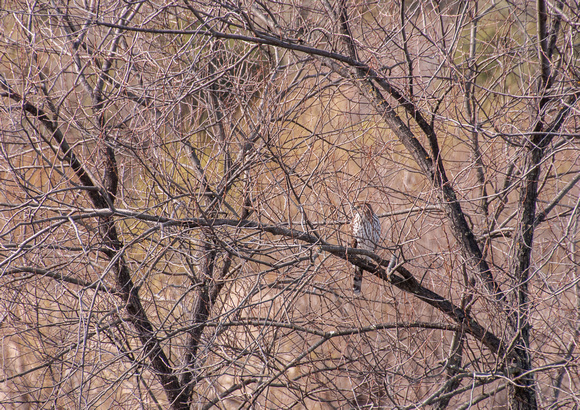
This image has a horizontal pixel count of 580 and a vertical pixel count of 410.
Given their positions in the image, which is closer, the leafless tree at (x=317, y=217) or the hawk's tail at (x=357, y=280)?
the leafless tree at (x=317, y=217)

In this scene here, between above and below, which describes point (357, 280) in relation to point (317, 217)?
below

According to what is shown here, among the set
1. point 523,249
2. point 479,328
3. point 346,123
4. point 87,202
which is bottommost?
point 479,328

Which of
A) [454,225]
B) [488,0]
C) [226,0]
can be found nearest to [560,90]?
[454,225]

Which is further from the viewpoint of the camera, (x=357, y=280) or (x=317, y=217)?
(x=357, y=280)

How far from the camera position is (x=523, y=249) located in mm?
3484

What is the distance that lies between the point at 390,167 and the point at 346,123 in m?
0.55

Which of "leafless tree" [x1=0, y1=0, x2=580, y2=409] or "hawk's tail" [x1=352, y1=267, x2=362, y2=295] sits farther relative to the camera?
"hawk's tail" [x1=352, y1=267, x2=362, y2=295]

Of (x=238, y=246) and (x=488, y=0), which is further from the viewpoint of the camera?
(x=488, y=0)

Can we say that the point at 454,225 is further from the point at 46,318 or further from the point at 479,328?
the point at 46,318

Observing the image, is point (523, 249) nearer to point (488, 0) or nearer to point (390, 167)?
point (390, 167)

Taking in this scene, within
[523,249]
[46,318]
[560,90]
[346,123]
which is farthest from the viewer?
[346,123]

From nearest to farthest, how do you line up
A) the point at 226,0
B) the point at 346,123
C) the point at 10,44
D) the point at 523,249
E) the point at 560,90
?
the point at 226,0 < the point at 560,90 < the point at 523,249 < the point at 10,44 < the point at 346,123

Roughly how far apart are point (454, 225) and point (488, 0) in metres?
2.40

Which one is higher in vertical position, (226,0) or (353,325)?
(226,0)
